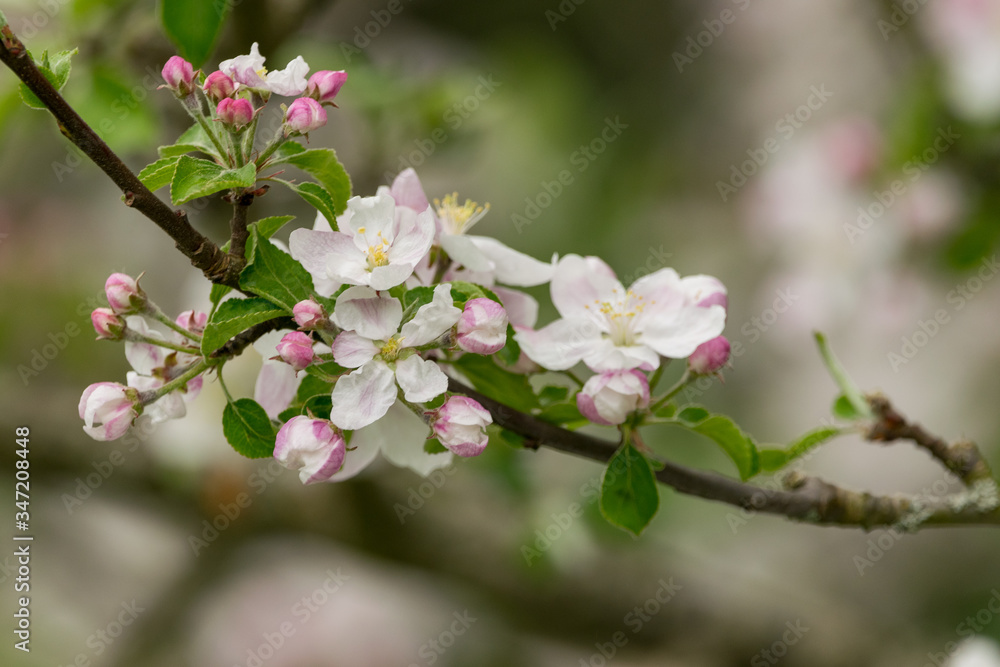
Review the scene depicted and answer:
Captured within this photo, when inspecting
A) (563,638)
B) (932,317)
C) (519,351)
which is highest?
(519,351)

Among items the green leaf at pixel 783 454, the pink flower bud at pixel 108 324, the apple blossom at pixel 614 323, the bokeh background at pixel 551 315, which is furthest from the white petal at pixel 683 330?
the bokeh background at pixel 551 315

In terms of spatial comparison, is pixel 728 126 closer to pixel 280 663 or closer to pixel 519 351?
pixel 280 663

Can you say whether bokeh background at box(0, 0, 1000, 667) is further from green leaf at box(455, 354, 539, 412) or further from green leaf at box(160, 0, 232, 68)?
green leaf at box(455, 354, 539, 412)

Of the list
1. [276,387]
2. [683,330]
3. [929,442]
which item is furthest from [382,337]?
[929,442]

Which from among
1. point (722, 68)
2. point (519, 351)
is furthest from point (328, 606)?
point (722, 68)

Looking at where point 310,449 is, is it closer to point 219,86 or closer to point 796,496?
→ point 219,86

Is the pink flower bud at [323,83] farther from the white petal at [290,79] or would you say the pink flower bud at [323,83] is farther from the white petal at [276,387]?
the white petal at [276,387]

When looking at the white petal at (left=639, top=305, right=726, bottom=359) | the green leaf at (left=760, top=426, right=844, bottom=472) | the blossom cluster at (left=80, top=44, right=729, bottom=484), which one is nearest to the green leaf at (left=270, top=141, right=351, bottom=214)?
the blossom cluster at (left=80, top=44, right=729, bottom=484)
